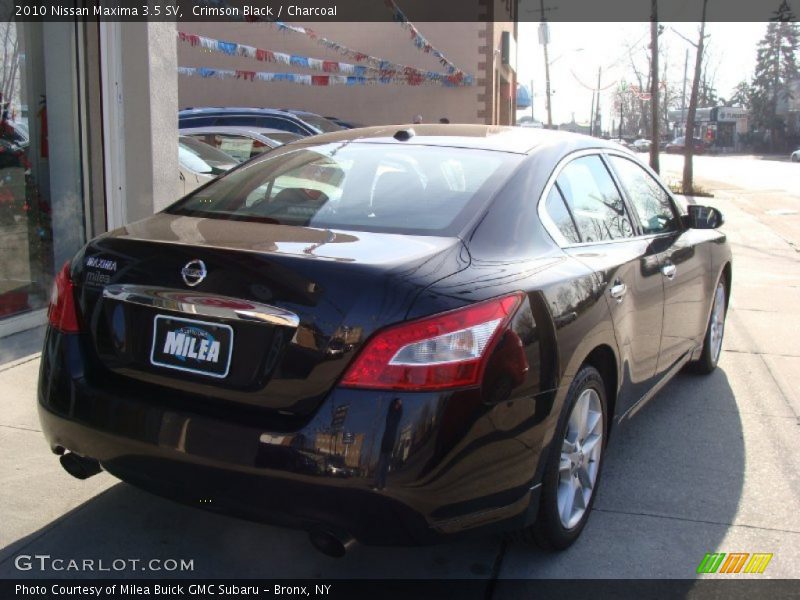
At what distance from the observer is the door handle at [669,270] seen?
4125 mm

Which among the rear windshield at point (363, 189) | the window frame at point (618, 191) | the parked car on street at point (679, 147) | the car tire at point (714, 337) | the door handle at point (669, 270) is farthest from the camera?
the parked car on street at point (679, 147)

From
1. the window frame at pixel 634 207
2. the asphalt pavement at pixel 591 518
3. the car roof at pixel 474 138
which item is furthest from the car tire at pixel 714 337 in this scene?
the car roof at pixel 474 138

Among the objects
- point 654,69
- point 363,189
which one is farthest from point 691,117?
point 363,189

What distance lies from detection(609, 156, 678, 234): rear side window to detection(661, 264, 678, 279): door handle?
0.21 metres

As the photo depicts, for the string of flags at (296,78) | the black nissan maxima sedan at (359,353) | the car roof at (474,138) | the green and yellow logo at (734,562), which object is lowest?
the green and yellow logo at (734,562)

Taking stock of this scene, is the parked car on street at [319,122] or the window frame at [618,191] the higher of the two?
the parked car on street at [319,122]

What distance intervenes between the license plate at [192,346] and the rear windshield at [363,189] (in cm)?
63

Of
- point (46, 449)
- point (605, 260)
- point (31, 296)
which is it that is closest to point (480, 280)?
point (605, 260)

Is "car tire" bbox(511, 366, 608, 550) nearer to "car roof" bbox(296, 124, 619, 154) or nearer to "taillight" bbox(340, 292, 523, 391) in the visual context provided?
"taillight" bbox(340, 292, 523, 391)

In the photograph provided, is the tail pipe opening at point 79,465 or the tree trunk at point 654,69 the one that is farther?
the tree trunk at point 654,69

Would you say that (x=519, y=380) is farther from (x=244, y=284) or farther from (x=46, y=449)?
(x=46, y=449)

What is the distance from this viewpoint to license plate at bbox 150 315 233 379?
261 centimetres

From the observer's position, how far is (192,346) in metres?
2.66

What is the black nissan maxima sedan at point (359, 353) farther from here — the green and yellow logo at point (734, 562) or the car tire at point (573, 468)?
the green and yellow logo at point (734, 562)
